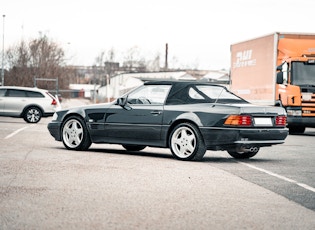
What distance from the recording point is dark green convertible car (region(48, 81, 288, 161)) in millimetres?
11148

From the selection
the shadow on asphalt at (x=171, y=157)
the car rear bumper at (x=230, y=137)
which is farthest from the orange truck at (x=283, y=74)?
the car rear bumper at (x=230, y=137)

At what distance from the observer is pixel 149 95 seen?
39.9ft

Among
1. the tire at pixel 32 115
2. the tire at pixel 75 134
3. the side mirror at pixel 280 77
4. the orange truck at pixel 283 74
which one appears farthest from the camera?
the tire at pixel 32 115

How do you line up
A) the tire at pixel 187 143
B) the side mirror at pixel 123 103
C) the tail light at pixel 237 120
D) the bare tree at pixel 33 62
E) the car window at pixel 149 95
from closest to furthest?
1. the tail light at pixel 237 120
2. the tire at pixel 187 143
3. the car window at pixel 149 95
4. the side mirror at pixel 123 103
5. the bare tree at pixel 33 62

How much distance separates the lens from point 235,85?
28.6 m

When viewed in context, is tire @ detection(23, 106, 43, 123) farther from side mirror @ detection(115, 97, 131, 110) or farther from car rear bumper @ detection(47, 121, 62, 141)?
side mirror @ detection(115, 97, 131, 110)

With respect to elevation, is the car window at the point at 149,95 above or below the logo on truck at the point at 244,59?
below

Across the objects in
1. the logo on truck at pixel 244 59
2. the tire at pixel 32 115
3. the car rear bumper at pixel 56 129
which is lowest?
the tire at pixel 32 115

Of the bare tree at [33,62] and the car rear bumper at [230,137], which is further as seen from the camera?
the bare tree at [33,62]

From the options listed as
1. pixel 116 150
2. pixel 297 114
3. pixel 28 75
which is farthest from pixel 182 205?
pixel 28 75

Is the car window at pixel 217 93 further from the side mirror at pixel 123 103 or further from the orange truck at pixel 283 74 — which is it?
the orange truck at pixel 283 74

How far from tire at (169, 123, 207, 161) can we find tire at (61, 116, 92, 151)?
6.38 ft

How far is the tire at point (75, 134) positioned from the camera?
1270 cm

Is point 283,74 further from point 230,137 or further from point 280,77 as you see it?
point 230,137
